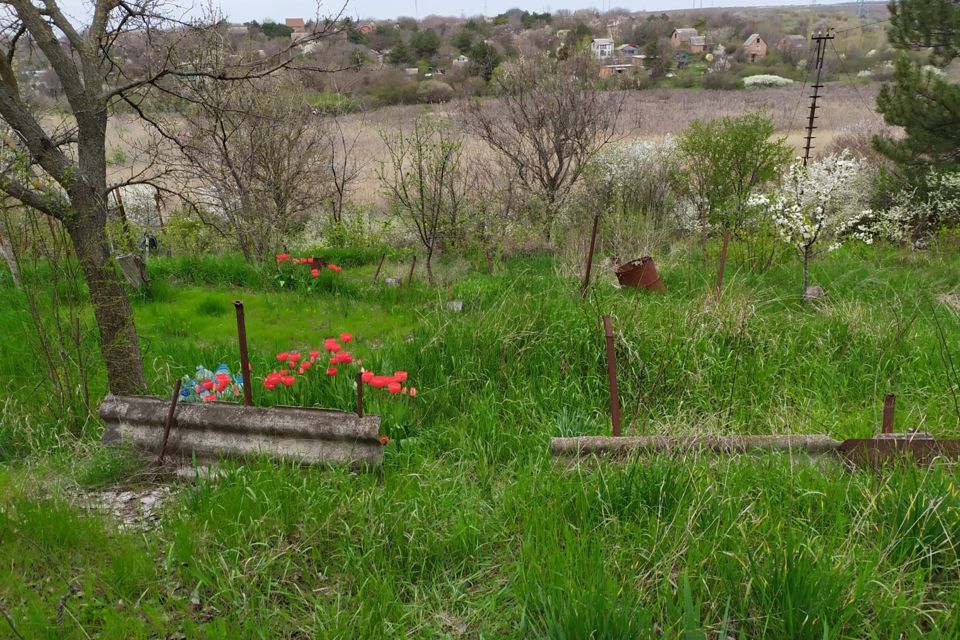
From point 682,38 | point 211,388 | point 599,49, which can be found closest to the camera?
point 211,388

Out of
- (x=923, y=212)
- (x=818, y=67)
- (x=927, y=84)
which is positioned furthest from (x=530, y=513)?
(x=923, y=212)

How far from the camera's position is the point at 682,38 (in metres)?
67.5

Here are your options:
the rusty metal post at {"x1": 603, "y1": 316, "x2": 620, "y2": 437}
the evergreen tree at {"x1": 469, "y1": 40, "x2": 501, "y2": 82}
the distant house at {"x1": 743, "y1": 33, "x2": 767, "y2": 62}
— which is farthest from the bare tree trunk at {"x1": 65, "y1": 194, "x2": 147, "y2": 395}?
the distant house at {"x1": 743, "y1": 33, "x2": 767, "y2": 62}

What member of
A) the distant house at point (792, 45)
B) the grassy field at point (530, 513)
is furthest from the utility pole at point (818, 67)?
the distant house at point (792, 45)

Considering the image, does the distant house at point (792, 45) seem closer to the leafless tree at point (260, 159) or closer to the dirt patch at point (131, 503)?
the leafless tree at point (260, 159)

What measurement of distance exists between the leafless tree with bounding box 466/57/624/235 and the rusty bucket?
6438 millimetres

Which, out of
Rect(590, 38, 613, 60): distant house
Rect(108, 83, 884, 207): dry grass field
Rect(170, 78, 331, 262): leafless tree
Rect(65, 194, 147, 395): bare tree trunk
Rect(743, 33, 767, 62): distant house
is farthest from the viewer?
Rect(743, 33, 767, 62): distant house

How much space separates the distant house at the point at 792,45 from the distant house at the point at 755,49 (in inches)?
55.9

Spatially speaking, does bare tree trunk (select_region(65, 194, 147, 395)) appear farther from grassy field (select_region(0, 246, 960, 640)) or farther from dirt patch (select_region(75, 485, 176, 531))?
dirt patch (select_region(75, 485, 176, 531))

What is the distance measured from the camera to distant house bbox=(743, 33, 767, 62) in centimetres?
6012

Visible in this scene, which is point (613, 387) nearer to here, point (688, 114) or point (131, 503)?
point (131, 503)

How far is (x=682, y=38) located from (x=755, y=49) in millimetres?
8687

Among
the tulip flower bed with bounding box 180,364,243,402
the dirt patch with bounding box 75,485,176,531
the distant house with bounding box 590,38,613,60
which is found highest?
the distant house with bounding box 590,38,613,60

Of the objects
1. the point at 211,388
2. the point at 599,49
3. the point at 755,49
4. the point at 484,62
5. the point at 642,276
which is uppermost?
the point at 755,49
